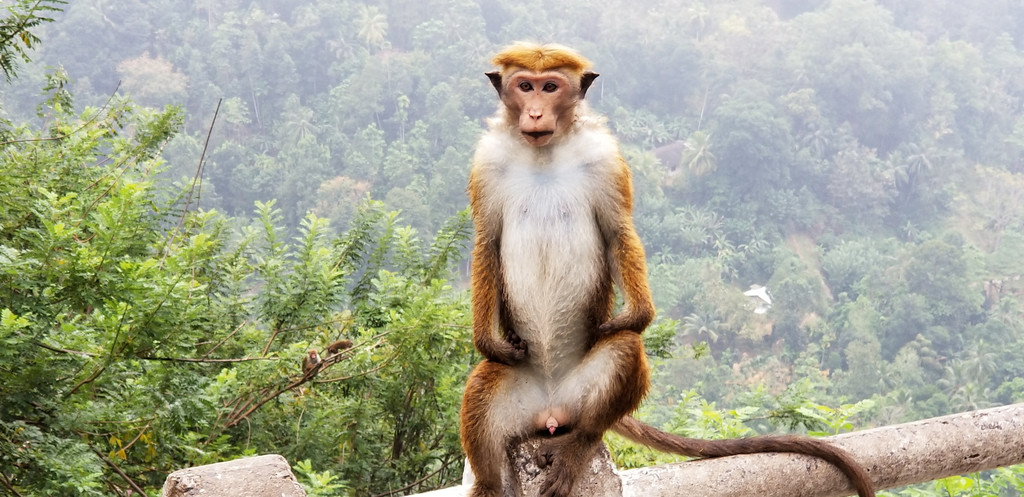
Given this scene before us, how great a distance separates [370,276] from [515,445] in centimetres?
454

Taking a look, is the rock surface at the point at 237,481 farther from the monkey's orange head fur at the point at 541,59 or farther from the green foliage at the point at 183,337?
the green foliage at the point at 183,337

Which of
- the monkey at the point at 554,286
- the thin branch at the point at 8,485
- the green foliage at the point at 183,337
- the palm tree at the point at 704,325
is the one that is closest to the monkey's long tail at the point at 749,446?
the monkey at the point at 554,286

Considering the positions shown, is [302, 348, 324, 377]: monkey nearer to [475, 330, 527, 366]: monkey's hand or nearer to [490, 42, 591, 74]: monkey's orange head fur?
[475, 330, 527, 366]: monkey's hand

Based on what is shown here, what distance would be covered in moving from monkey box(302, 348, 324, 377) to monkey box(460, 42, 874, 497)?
216 centimetres

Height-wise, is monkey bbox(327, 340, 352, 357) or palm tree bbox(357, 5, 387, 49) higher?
monkey bbox(327, 340, 352, 357)

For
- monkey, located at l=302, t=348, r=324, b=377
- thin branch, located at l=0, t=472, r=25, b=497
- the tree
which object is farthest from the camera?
monkey, located at l=302, t=348, r=324, b=377

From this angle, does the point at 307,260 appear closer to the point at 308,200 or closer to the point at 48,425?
the point at 48,425

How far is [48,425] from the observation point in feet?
11.9

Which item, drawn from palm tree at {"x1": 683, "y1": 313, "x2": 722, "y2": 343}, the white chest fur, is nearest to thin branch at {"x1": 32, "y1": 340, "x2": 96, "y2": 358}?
the white chest fur

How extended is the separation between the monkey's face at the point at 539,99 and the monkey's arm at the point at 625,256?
27 cm

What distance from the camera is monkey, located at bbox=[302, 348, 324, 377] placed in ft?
15.9

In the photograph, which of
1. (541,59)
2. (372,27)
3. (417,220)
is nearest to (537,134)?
(541,59)

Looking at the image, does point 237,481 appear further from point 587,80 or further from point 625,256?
point 587,80

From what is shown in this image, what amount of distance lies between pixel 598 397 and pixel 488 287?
0.47m
